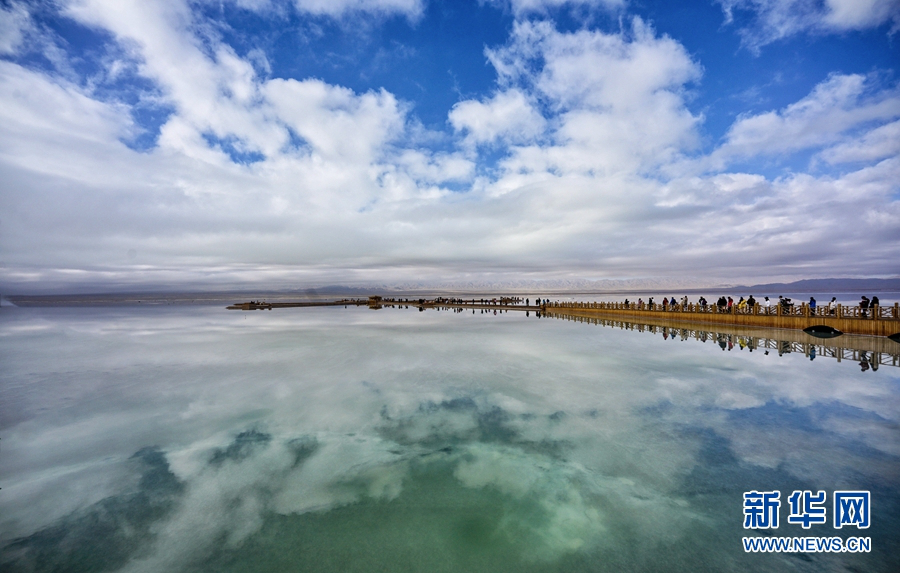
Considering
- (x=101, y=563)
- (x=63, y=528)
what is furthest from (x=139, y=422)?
(x=101, y=563)

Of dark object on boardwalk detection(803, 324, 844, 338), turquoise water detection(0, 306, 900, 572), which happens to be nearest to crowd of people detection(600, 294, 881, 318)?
dark object on boardwalk detection(803, 324, 844, 338)

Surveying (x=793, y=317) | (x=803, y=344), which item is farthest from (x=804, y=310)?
(x=803, y=344)

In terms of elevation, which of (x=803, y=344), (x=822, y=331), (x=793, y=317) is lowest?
(x=803, y=344)

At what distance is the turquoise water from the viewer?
21.4 ft

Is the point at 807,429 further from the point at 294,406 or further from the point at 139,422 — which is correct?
the point at 139,422

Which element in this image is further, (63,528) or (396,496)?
(396,496)

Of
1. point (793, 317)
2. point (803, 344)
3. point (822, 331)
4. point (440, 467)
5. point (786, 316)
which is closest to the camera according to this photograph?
point (440, 467)

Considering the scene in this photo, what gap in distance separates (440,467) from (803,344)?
30240mm

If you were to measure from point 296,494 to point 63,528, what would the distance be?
449cm

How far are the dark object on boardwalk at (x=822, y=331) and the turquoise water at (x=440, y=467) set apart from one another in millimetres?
10880

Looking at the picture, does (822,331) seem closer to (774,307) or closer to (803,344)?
(803,344)

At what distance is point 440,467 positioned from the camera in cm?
955

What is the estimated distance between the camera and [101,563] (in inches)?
251

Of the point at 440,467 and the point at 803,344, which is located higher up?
the point at 803,344
